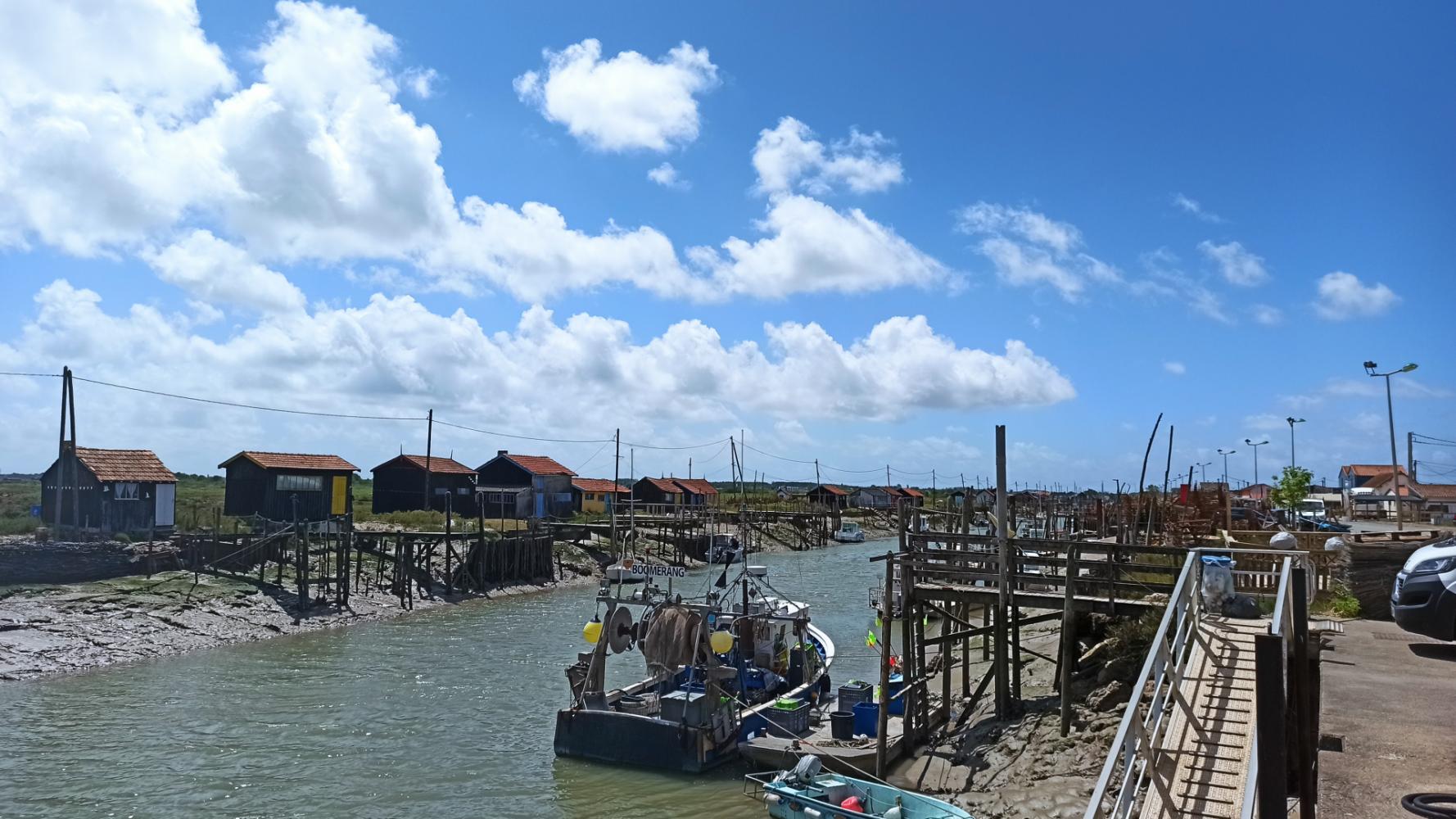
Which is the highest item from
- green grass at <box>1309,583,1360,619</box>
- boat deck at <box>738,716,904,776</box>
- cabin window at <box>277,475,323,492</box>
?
cabin window at <box>277,475,323,492</box>

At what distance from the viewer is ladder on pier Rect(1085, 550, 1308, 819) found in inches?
313

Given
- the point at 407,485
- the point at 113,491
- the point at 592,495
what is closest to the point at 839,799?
the point at 113,491

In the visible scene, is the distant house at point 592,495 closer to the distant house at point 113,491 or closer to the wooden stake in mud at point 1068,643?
the distant house at point 113,491

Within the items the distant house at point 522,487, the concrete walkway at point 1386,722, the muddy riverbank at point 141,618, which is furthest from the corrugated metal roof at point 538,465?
the concrete walkway at point 1386,722

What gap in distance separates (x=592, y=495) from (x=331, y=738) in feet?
180

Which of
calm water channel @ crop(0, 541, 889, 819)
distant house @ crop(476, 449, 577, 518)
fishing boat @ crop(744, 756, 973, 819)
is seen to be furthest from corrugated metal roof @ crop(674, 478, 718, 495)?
fishing boat @ crop(744, 756, 973, 819)

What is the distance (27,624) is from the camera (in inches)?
1085

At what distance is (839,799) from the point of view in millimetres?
14172

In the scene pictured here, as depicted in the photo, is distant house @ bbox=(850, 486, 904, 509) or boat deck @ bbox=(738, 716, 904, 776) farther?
distant house @ bbox=(850, 486, 904, 509)

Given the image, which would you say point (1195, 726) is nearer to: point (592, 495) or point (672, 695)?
point (672, 695)

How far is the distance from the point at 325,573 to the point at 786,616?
2227 cm

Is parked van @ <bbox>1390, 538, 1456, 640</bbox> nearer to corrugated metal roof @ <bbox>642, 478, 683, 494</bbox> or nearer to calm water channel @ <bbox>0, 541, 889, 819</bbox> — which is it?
calm water channel @ <bbox>0, 541, 889, 819</bbox>

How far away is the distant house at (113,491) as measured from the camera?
136 ft

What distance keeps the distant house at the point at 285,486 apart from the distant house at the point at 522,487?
13219 mm
